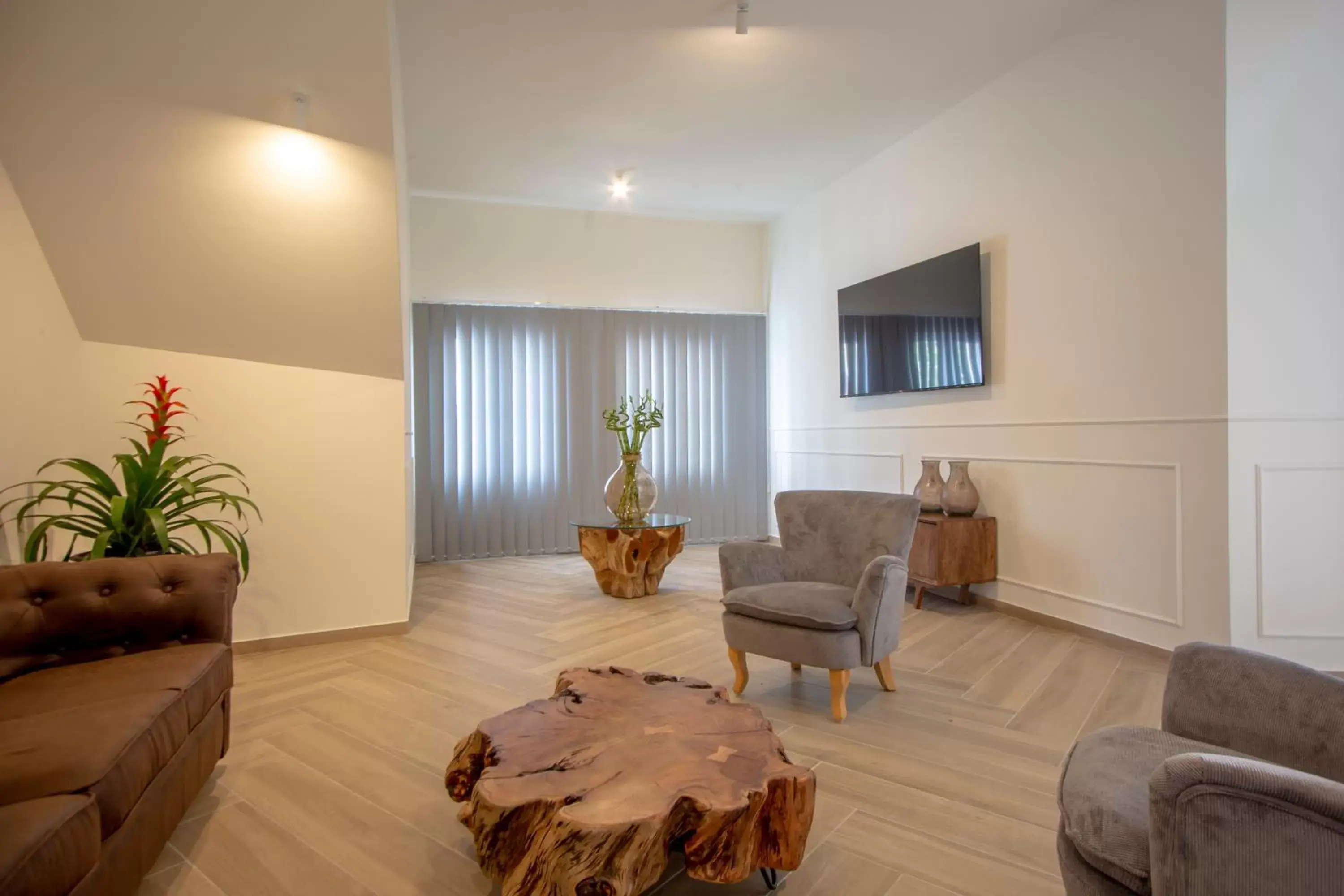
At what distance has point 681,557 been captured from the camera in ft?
19.9

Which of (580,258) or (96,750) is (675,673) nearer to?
(96,750)

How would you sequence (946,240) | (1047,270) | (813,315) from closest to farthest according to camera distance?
(1047,270) < (946,240) < (813,315)

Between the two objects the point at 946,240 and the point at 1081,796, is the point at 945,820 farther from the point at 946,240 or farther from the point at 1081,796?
the point at 946,240

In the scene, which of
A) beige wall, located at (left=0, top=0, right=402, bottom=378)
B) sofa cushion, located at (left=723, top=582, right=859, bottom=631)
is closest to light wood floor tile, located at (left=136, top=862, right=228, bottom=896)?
sofa cushion, located at (left=723, top=582, right=859, bottom=631)

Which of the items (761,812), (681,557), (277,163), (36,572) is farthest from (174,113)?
(681,557)

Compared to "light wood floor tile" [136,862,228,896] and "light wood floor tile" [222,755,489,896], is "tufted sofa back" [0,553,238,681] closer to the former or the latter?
"light wood floor tile" [222,755,489,896]

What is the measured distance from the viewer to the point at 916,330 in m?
4.57

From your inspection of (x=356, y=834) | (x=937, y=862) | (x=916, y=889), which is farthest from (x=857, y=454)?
(x=356, y=834)

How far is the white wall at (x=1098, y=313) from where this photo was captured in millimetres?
2990

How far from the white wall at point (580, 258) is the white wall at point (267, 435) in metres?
2.55

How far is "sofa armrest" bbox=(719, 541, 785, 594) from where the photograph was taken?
2.96 m

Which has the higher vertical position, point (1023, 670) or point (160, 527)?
point (160, 527)

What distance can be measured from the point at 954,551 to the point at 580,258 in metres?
4.23

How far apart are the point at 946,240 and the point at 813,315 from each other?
168 centimetres
